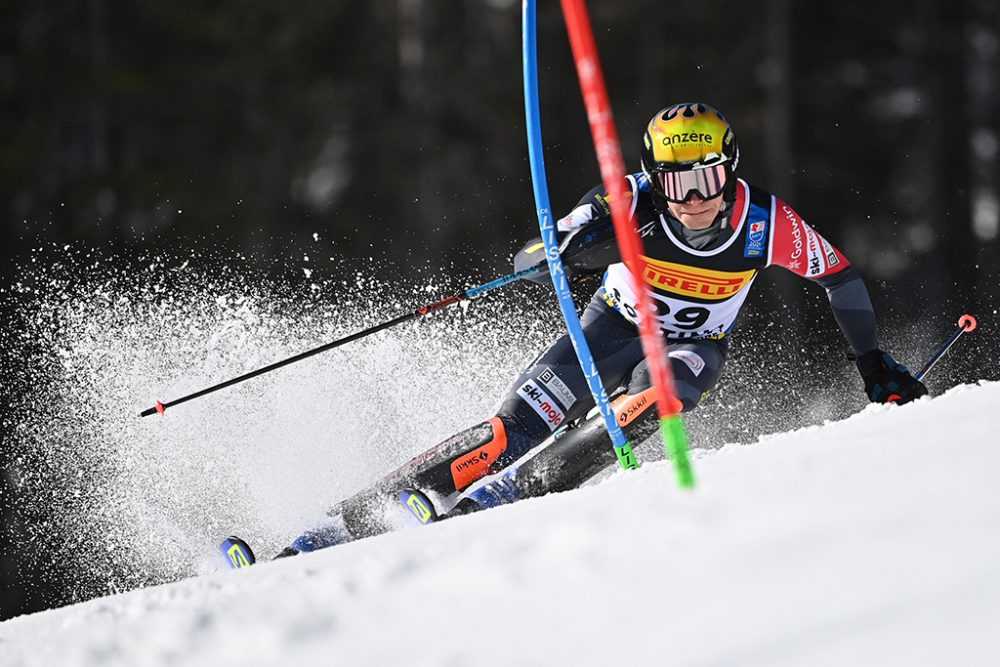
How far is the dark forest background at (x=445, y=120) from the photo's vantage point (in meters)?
16.9

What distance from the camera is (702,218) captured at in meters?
4.27

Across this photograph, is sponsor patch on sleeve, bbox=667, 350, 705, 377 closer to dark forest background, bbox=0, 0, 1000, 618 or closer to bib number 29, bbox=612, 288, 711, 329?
bib number 29, bbox=612, 288, 711, 329

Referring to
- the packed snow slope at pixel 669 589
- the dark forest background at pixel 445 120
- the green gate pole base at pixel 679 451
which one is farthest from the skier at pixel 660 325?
the dark forest background at pixel 445 120

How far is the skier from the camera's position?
4.11 metres

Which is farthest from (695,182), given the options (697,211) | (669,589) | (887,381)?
(669,589)

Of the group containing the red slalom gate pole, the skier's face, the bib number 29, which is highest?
the red slalom gate pole

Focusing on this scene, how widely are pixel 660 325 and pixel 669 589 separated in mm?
2814

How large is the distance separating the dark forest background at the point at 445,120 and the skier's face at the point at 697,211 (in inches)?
473

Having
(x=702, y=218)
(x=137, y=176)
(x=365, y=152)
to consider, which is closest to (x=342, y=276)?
(x=137, y=176)

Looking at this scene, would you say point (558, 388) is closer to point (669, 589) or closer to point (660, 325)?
point (660, 325)

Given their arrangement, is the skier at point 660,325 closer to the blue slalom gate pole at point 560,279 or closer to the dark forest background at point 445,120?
the blue slalom gate pole at point 560,279

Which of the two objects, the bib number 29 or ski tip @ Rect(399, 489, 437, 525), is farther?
the bib number 29

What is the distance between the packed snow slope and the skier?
1.56 meters

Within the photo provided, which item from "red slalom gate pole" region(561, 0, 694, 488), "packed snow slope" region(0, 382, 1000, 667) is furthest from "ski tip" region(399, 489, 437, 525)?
"red slalom gate pole" region(561, 0, 694, 488)
